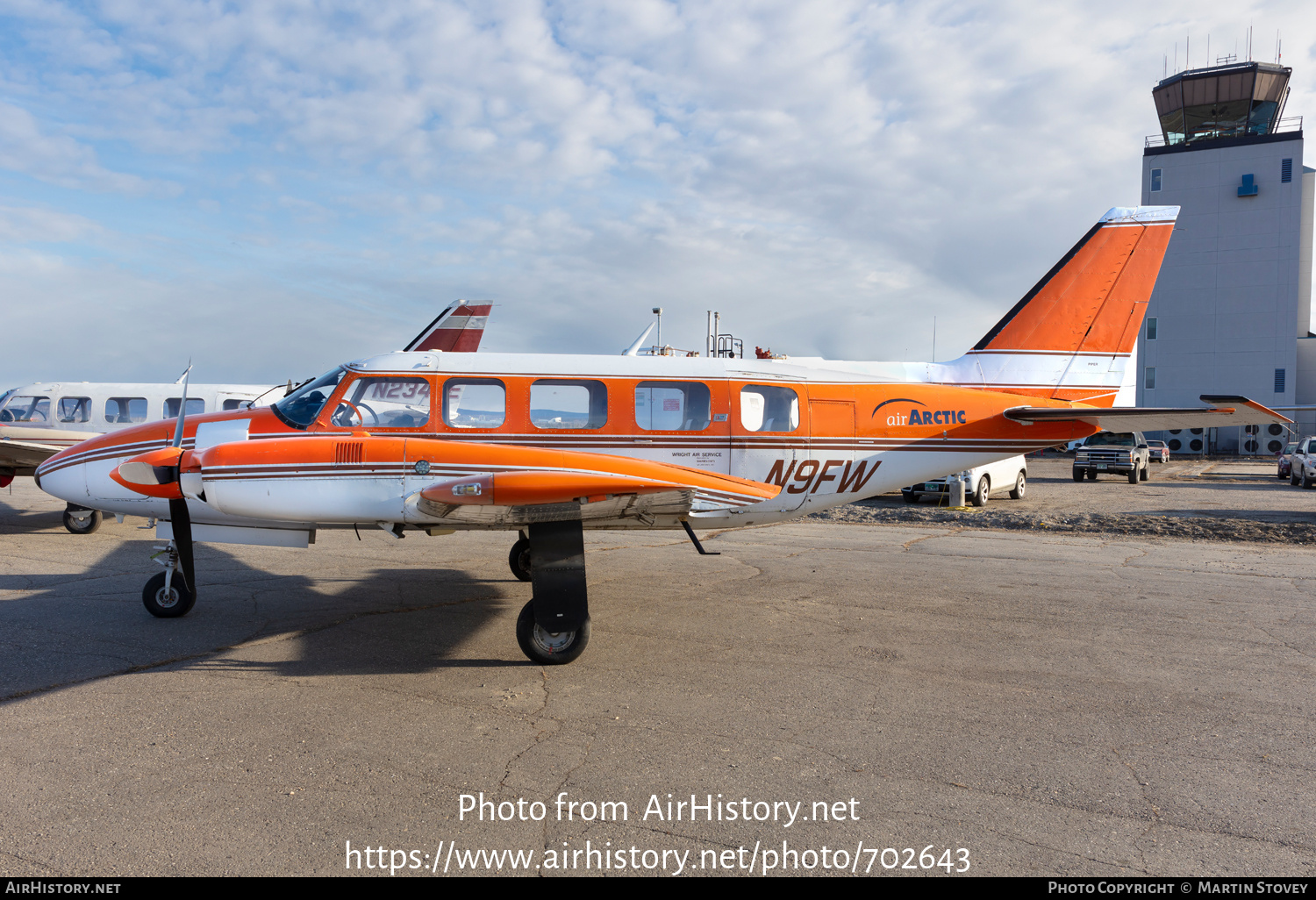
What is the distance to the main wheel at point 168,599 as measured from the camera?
756cm

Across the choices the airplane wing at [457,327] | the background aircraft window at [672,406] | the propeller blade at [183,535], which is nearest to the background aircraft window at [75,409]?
the airplane wing at [457,327]

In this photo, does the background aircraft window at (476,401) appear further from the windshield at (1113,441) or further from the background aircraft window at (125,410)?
the windshield at (1113,441)

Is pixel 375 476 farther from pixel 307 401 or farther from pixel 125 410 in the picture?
pixel 125 410

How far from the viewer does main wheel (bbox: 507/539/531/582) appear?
955 centimetres

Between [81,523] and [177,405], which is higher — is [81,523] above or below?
below

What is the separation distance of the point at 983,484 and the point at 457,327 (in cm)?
1494

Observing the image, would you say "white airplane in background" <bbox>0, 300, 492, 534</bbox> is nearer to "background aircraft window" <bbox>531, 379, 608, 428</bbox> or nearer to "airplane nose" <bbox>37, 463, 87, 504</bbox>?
"airplane nose" <bbox>37, 463, 87, 504</bbox>

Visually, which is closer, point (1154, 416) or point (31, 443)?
point (1154, 416)

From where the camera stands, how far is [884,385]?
8.56 metres

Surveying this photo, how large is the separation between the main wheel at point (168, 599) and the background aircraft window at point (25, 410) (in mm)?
11117

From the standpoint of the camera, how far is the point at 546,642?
6312mm

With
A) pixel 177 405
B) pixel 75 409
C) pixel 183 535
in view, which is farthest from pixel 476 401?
pixel 75 409

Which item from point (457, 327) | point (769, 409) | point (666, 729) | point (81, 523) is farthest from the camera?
point (457, 327)

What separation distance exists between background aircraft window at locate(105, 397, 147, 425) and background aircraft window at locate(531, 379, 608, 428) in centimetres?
1238
